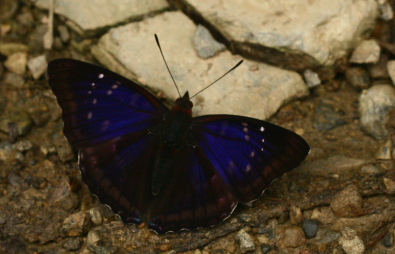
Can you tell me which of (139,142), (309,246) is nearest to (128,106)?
(139,142)

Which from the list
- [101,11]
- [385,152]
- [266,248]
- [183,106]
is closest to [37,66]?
[101,11]

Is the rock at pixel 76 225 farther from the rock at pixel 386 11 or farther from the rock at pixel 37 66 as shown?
the rock at pixel 386 11

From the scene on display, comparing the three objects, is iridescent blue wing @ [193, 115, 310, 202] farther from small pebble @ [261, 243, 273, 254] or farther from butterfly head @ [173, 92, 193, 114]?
small pebble @ [261, 243, 273, 254]

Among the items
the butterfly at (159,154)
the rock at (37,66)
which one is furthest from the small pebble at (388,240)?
the rock at (37,66)

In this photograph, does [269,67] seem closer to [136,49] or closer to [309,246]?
[136,49]

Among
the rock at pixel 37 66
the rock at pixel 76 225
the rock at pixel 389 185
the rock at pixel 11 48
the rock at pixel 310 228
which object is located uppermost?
the rock at pixel 11 48

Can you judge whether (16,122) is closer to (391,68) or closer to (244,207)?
(244,207)
